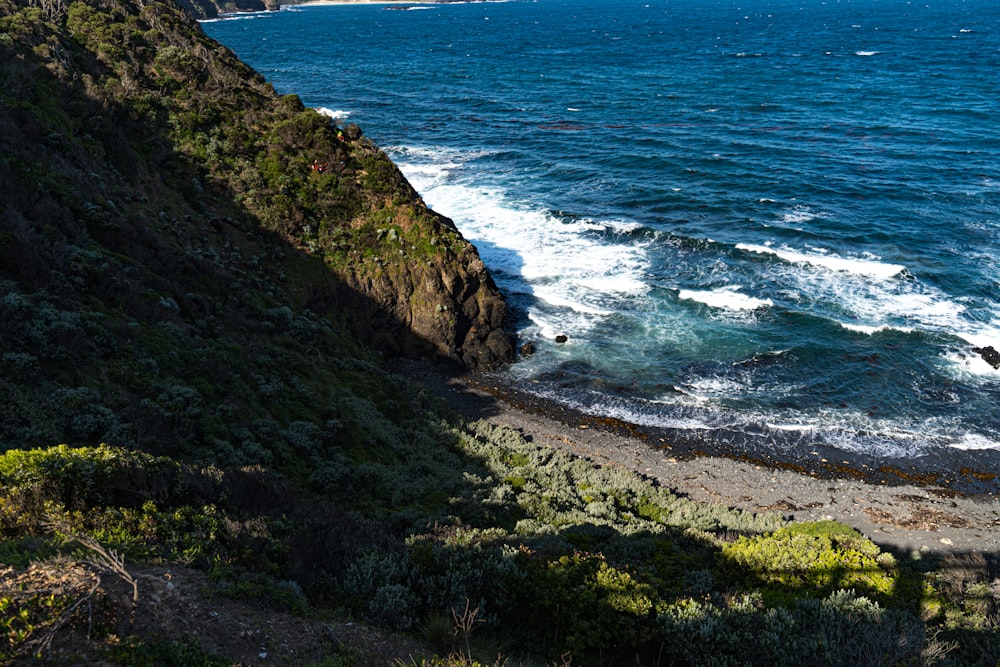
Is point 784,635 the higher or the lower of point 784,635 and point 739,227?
the lower

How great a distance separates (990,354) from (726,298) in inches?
468

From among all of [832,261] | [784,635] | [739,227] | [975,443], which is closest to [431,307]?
[784,635]

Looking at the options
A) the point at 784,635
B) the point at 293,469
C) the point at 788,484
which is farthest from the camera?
the point at 788,484

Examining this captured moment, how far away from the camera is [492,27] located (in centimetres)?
17488

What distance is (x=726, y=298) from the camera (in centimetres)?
3353

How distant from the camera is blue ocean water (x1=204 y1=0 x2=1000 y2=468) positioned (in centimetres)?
2658

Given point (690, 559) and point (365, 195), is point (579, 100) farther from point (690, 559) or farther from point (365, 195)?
point (690, 559)

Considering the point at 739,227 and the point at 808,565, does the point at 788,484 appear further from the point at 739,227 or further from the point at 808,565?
the point at 739,227

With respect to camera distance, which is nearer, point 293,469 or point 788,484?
point 293,469

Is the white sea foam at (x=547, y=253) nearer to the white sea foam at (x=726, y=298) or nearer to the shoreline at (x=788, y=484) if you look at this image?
the white sea foam at (x=726, y=298)

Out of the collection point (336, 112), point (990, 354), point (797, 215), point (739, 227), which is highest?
point (336, 112)

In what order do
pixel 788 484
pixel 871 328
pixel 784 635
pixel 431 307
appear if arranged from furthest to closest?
pixel 871 328
pixel 431 307
pixel 788 484
pixel 784 635

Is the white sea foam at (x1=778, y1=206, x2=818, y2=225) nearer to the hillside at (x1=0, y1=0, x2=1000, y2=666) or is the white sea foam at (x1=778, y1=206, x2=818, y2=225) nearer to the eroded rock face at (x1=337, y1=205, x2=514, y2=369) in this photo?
the hillside at (x1=0, y1=0, x2=1000, y2=666)

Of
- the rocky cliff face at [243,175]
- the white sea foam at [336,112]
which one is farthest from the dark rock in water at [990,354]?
the white sea foam at [336,112]
